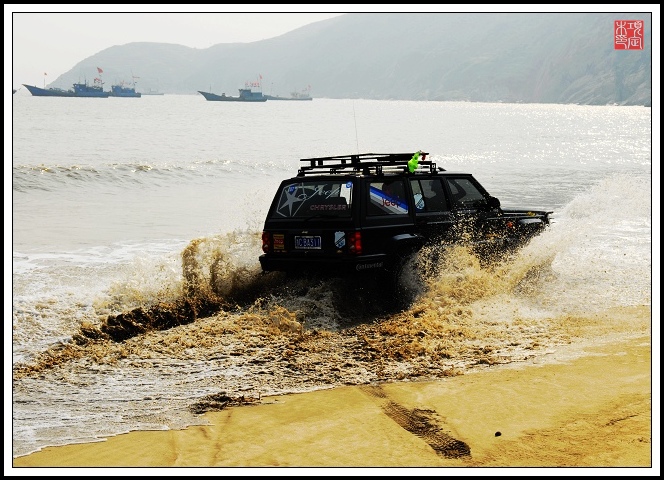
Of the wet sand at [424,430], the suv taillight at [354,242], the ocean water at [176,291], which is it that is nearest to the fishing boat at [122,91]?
the ocean water at [176,291]

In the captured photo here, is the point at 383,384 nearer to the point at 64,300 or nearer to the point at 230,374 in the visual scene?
the point at 230,374

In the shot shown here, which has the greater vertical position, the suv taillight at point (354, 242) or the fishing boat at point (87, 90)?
the fishing boat at point (87, 90)

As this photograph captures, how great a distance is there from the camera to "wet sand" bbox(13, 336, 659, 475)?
505 cm

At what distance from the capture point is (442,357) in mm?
7398

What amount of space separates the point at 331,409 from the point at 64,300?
583cm

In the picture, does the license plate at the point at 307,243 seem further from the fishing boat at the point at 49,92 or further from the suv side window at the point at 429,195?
the fishing boat at the point at 49,92

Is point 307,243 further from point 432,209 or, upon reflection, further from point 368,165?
point 432,209

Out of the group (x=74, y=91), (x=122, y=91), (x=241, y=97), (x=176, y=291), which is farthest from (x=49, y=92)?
(x=176, y=291)

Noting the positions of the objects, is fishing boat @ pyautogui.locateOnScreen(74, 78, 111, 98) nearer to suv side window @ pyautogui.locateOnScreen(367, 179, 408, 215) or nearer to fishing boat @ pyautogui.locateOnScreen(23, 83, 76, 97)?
fishing boat @ pyautogui.locateOnScreen(23, 83, 76, 97)

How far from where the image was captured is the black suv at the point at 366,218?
867 cm

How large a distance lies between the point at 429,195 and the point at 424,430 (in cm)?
473

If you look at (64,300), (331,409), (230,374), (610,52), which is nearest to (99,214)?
(64,300)

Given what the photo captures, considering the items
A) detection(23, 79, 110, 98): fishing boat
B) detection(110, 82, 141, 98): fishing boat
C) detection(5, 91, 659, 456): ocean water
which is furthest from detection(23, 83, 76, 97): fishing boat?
detection(5, 91, 659, 456): ocean water

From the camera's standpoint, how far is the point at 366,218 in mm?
8742
